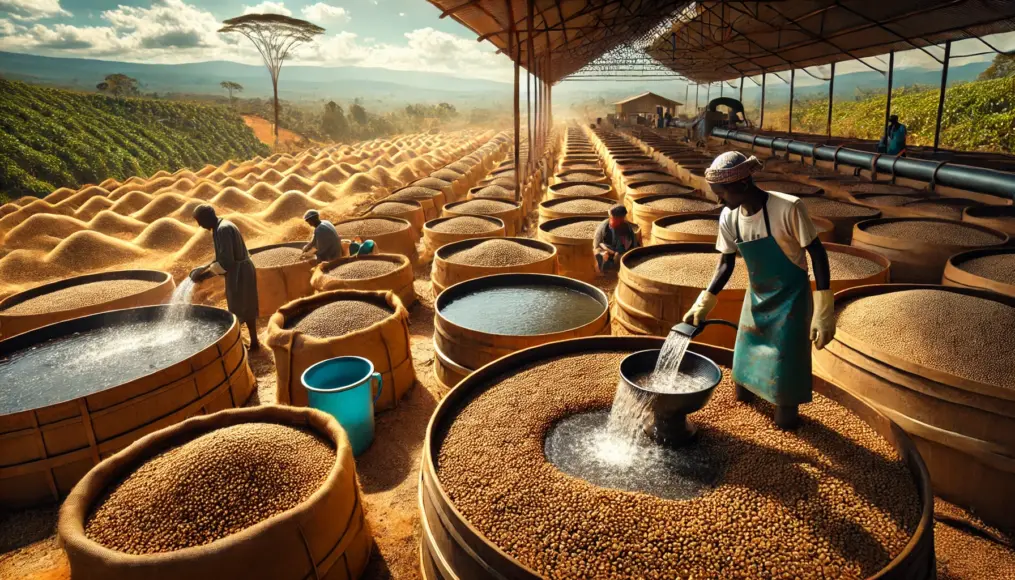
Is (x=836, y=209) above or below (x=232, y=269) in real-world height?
above

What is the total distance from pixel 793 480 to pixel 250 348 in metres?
6.70

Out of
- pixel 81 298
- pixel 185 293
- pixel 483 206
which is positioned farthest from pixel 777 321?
pixel 483 206

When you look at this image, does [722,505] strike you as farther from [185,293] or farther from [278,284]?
[278,284]

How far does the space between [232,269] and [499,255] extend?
354 cm

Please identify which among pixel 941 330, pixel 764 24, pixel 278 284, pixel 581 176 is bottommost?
pixel 278 284

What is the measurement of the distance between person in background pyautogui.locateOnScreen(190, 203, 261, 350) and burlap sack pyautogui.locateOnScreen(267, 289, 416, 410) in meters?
1.60

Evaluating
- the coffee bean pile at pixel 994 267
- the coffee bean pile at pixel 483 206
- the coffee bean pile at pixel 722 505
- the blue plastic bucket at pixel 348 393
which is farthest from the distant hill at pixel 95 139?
the coffee bean pile at pixel 994 267

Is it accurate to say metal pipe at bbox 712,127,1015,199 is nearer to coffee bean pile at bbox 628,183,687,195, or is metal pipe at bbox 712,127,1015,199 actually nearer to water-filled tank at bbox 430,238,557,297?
coffee bean pile at bbox 628,183,687,195

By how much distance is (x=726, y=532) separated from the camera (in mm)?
2086

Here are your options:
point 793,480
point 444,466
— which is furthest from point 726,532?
point 444,466

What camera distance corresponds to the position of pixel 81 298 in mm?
6672

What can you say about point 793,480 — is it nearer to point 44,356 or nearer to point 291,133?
point 44,356

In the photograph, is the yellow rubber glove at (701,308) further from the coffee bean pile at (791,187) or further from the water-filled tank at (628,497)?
the coffee bean pile at (791,187)

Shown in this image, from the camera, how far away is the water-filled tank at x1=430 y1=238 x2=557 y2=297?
6.19 m
